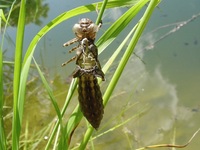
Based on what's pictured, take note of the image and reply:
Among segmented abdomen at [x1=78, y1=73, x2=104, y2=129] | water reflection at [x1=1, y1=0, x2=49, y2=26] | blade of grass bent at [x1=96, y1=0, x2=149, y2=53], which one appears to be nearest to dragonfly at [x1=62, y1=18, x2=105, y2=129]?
segmented abdomen at [x1=78, y1=73, x2=104, y2=129]

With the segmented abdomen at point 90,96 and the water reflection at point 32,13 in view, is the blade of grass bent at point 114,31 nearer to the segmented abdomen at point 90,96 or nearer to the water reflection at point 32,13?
the segmented abdomen at point 90,96

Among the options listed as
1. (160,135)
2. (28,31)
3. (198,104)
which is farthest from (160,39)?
(28,31)

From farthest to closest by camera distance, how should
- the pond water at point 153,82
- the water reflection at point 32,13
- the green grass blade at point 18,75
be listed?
the water reflection at point 32,13 < the pond water at point 153,82 < the green grass blade at point 18,75

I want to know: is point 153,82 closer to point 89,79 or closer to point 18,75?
point 18,75

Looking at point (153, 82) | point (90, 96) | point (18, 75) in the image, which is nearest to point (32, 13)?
point (153, 82)

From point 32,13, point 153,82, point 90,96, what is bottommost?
point 153,82

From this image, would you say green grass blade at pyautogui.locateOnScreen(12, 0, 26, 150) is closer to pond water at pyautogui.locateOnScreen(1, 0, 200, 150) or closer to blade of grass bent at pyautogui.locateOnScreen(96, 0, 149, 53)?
blade of grass bent at pyautogui.locateOnScreen(96, 0, 149, 53)

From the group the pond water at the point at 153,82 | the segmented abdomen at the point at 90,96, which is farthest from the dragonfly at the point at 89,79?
the pond water at the point at 153,82
